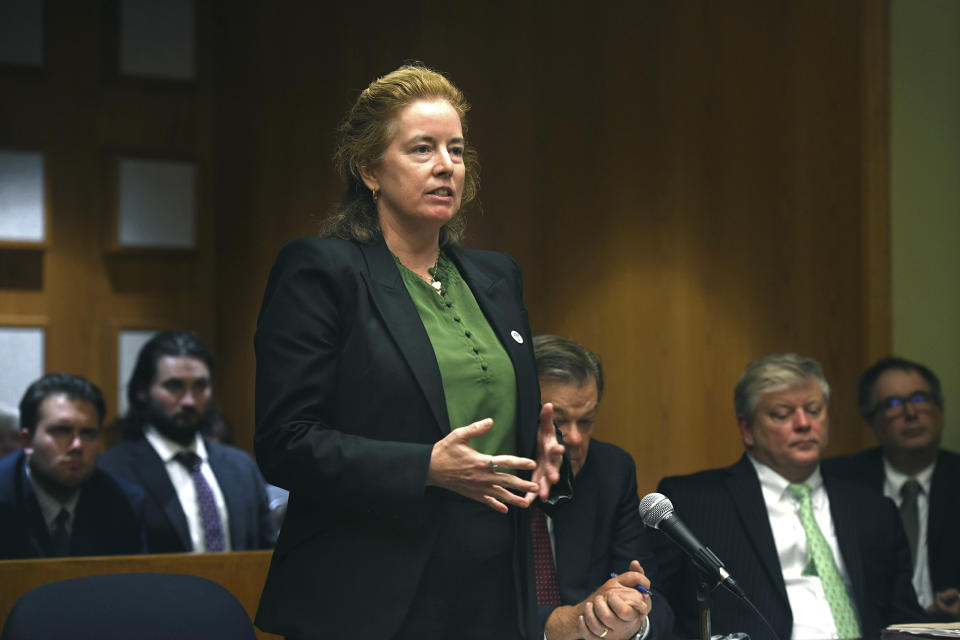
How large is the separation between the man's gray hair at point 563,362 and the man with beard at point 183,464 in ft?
4.60

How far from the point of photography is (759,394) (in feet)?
10.3

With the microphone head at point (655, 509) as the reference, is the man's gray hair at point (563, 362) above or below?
above

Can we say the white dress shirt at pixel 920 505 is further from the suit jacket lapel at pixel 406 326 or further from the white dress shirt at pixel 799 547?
the suit jacket lapel at pixel 406 326

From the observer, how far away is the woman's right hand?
1456mm

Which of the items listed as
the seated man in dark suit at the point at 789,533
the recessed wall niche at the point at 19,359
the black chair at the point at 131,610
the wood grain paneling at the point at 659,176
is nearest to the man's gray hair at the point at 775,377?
the seated man in dark suit at the point at 789,533

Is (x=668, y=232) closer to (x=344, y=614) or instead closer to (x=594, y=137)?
(x=594, y=137)

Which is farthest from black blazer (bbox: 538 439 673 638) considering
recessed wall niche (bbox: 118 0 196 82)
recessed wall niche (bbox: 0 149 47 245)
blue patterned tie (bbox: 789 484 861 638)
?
recessed wall niche (bbox: 118 0 196 82)

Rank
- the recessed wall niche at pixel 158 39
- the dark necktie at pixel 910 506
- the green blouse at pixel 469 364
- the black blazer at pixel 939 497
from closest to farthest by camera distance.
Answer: the green blouse at pixel 469 364 < the black blazer at pixel 939 497 < the dark necktie at pixel 910 506 < the recessed wall niche at pixel 158 39

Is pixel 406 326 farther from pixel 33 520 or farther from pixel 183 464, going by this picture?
pixel 183 464

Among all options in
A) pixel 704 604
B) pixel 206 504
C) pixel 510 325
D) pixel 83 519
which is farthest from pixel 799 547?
pixel 83 519

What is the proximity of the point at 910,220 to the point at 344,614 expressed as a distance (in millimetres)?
3254

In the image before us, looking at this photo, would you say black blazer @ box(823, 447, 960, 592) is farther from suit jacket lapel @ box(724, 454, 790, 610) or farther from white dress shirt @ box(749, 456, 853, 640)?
suit jacket lapel @ box(724, 454, 790, 610)

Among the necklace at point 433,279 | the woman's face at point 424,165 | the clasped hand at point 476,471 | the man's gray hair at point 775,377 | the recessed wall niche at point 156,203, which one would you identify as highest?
the recessed wall niche at point 156,203

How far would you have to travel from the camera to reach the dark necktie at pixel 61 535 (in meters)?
3.22
